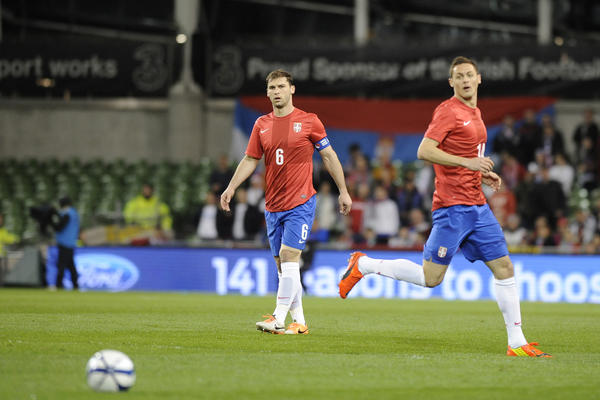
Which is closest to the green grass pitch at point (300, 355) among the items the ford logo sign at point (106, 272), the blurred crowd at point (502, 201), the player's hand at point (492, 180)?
the player's hand at point (492, 180)

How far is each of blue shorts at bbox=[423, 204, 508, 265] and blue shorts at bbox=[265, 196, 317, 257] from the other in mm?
1503

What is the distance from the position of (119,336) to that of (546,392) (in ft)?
14.0

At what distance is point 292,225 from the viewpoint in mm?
9297

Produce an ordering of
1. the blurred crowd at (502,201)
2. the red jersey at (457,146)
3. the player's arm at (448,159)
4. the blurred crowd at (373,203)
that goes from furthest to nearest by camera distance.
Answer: the blurred crowd at (373,203) → the blurred crowd at (502,201) → the red jersey at (457,146) → the player's arm at (448,159)

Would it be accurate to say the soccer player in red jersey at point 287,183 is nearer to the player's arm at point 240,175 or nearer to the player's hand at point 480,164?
the player's arm at point 240,175

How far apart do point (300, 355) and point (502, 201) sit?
13915 mm

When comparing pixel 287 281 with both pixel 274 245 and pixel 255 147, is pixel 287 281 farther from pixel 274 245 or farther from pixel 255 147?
pixel 255 147

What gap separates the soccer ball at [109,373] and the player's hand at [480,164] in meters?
3.63

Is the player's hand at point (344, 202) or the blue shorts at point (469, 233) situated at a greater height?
the player's hand at point (344, 202)

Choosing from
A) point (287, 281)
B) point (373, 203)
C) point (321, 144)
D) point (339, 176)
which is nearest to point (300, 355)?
point (287, 281)

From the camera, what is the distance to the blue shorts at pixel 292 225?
9289mm

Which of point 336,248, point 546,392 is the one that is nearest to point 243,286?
point 336,248

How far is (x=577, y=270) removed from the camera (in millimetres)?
18781

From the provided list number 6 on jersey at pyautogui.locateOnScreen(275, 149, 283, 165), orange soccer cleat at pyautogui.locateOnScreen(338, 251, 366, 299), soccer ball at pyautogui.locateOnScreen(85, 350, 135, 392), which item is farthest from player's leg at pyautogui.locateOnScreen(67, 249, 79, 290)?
soccer ball at pyautogui.locateOnScreen(85, 350, 135, 392)
